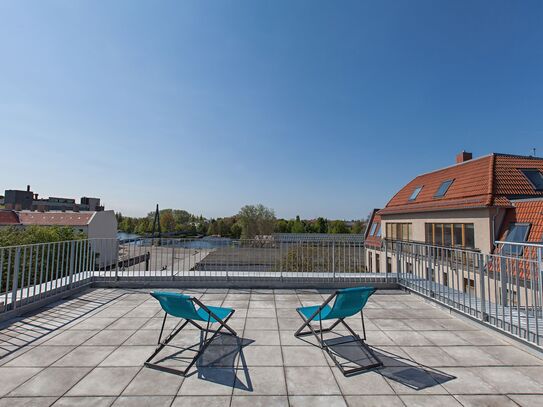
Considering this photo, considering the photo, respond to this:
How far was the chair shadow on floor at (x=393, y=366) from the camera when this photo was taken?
2416mm

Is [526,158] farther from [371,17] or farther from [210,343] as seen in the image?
[210,343]

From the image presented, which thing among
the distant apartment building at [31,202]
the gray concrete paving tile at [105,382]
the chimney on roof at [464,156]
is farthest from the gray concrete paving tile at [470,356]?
the distant apartment building at [31,202]

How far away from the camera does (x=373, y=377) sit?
8.17 ft

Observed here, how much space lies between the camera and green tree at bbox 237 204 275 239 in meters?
49.2

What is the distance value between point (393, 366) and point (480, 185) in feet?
53.5

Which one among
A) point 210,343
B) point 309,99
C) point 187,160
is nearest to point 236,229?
point 187,160

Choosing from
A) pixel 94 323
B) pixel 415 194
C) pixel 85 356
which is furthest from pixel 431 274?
pixel 415 194

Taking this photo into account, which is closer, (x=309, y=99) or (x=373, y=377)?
(x=373, y=377)

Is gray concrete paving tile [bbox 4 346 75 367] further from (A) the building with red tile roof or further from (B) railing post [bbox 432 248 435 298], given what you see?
(A) the building with red tile roof

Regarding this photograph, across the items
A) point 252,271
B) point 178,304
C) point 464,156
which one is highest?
point 464,156

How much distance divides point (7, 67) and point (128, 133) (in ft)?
16.5

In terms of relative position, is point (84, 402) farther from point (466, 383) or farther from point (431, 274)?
point (431, 274)

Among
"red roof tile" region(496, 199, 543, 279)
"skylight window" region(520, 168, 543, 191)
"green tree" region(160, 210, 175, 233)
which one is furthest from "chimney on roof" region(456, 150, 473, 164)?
"green tree" region(160, 210, 175, 233)

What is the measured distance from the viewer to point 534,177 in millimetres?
15297
